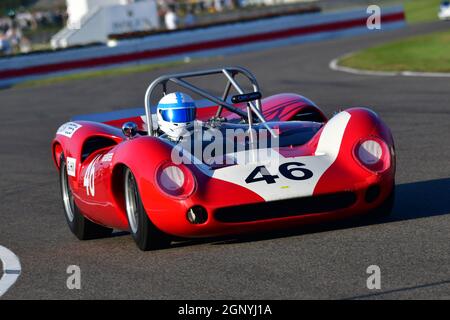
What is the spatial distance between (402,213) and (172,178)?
5.82 feet

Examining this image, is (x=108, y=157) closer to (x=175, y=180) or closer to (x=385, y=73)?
(x=175, y=180)

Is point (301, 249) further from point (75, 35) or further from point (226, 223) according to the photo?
point (75, 35)

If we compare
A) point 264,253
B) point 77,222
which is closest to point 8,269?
point 77,222

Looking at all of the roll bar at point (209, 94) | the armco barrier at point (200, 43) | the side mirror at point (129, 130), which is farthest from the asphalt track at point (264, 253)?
the armco barrier at point (200, 43)

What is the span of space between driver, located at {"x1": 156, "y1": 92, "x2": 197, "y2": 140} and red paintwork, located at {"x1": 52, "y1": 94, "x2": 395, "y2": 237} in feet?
1.49

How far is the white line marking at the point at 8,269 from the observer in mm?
6480

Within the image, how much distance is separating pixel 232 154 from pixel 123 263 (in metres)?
1.07

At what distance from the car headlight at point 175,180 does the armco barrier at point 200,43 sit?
69.4 ft

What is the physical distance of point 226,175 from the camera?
22.7ft

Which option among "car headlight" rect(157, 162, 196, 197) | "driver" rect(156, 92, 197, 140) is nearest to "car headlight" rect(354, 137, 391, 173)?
"car headlight" rect(157, 162, 196, 197)

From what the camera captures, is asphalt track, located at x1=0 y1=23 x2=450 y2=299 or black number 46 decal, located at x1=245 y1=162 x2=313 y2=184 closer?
asphalt track, located at x1=0 y1=23 x2=450 y2=299

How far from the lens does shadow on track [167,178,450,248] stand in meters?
7.35

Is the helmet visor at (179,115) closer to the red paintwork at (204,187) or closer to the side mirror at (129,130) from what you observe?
the side mirror at (129,130)

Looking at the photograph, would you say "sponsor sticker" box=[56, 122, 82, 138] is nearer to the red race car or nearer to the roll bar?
the red race car
